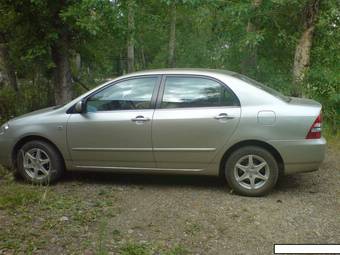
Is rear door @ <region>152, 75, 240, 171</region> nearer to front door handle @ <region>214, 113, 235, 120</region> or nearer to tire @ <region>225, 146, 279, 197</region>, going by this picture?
front door handle @ <region>214, 113, 235, 120</region>

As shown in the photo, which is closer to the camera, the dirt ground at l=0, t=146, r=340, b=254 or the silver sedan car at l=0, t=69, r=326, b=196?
the dirt ground at l=0, t=146, r=340, b=254

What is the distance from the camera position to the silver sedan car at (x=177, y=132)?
536 centimetres

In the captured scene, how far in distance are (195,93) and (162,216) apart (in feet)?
5.71

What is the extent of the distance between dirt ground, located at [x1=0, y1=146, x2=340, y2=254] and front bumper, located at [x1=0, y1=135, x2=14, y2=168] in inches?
10.2

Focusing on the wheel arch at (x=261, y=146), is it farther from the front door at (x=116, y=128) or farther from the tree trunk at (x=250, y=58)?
the tree trunk at (x=250, y=58)

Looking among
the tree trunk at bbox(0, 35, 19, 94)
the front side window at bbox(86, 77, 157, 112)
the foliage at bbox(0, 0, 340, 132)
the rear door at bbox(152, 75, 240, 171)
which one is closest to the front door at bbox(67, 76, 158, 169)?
the front side window at bbox(86, 77, 157, 112)

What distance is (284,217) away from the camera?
Result: 190 inches

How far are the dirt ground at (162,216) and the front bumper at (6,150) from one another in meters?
0.26

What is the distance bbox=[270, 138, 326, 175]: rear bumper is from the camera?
17.4ft

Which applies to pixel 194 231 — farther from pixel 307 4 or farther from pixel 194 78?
pixel 307 4

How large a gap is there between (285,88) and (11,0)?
20.6ft

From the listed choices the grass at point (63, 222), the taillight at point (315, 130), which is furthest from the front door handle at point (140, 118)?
the taillight at point (315, 130)

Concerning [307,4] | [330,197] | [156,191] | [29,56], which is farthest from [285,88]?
[29,56]

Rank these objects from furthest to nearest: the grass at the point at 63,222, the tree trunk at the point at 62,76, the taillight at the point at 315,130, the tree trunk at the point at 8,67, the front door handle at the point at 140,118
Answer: the tree trunk at the point at 8,67, the tree trunk at the point at 62,76, the front door handle at the point at 140,118, the taillight at the point at 315,130, the grass at the point at 63,222
